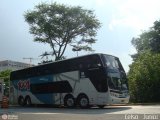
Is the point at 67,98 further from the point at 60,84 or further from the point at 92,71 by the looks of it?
the point at 92,71

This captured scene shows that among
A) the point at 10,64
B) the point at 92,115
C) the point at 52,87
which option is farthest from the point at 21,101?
the point at 10,64

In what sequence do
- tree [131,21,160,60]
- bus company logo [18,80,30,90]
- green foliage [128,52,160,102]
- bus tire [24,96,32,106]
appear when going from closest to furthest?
1. bus company logo [18,80,30,90]
2. bus tire [24,96,32,106]
3. green foliage [128,52,160,102]
4. tree [131,21,160,60]

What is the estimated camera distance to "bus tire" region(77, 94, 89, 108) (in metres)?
28.8

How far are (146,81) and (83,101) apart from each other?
11.0 metres

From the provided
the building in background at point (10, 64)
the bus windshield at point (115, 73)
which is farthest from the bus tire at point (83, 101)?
the building in background at point (10, 64)

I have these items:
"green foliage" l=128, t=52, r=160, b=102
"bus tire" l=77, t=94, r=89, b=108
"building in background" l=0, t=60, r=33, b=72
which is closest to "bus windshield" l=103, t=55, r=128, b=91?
"bus tire" l=77, t=94, r=89, b=108

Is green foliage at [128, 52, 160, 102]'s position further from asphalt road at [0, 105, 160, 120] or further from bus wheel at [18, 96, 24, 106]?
asphalt road at [0, 105, 160, 120]

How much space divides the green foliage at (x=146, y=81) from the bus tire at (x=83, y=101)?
386 inches

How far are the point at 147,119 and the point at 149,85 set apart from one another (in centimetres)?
2196

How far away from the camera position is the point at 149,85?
3803cm

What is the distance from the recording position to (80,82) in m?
29.2

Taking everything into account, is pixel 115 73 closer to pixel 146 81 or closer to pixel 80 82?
pixel 80 82

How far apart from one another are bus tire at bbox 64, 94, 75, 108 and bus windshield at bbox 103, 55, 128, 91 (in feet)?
13.6

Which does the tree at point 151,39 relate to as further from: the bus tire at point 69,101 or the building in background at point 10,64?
the building in background at point 10,64
